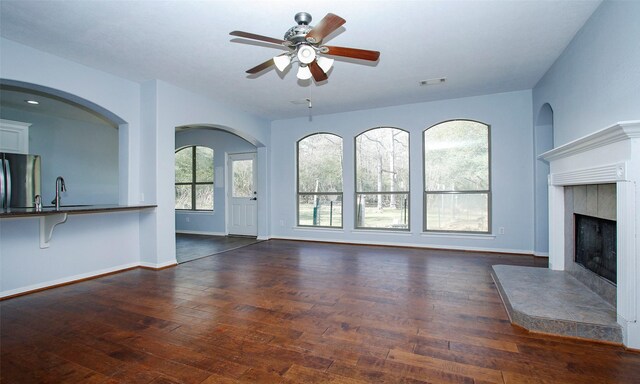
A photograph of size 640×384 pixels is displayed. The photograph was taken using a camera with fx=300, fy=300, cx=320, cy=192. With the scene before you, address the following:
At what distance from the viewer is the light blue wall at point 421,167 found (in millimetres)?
5172

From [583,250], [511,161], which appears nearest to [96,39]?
[583,250]

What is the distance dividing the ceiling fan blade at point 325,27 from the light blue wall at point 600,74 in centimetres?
221

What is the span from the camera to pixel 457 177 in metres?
5.65

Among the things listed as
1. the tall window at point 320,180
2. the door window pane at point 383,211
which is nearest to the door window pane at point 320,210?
the tall window at point 320,180

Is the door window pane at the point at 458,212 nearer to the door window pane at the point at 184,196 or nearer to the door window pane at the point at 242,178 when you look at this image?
the door window pane at the point at 242,178

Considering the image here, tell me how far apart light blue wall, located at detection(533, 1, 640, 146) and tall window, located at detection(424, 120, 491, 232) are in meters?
1.63

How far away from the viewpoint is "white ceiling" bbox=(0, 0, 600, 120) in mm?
2730

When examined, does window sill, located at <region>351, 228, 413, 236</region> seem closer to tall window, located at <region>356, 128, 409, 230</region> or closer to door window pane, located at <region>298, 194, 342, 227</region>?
tall window, located at <region>356, 128, 409, 230</region>

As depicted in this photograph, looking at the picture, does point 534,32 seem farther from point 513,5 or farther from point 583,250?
point 583,250

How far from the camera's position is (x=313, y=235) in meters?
6.76

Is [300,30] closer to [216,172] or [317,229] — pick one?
[317,229]

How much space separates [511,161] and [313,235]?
4.10 m

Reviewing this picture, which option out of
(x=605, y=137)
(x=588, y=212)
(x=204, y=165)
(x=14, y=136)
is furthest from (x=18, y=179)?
(x=588, y=212)

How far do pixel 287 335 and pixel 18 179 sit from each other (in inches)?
158
